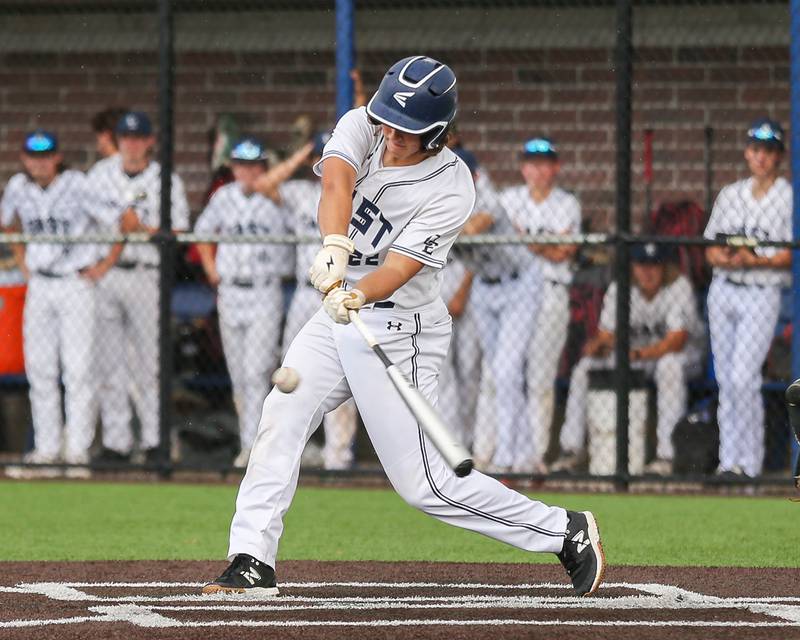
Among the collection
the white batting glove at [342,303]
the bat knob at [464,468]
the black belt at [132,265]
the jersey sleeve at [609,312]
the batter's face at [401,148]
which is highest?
the batter's face at [401,148]

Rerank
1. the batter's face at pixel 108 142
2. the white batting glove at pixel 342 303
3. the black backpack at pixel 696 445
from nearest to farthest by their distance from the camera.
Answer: the white batting glove at pixel 342 303
the black backpack at pixel 696 445
the batter's face at pixel 108 142

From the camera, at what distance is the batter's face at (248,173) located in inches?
397

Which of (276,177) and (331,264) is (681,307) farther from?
(331,264)

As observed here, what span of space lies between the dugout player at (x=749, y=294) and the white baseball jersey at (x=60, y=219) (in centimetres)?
369

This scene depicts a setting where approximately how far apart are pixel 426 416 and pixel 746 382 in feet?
16.4

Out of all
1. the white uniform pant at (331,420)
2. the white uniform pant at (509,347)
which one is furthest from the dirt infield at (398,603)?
the white uniform pant at (331,420)

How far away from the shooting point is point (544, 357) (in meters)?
9.78

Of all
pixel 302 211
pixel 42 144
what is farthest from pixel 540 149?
pixel 42 144

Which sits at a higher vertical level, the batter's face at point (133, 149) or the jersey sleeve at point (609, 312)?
the batter's face at point (133, 149)

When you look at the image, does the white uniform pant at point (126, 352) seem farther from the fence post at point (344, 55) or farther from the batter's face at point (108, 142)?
the fence post at point (344, 55)

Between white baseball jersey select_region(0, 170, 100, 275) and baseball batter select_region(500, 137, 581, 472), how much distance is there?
2529 mm

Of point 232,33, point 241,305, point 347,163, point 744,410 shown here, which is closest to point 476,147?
point 232,33

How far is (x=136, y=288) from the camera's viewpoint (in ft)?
33.3

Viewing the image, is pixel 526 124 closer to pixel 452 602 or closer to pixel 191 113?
pixel 191 113
